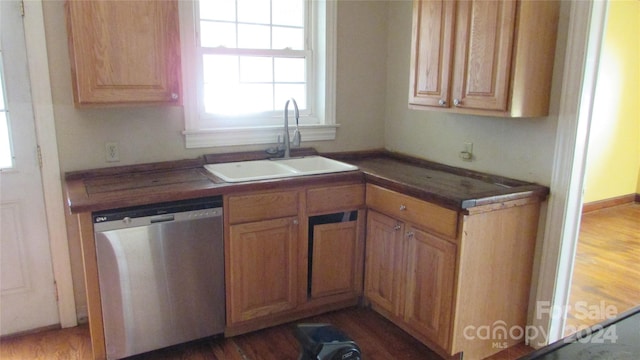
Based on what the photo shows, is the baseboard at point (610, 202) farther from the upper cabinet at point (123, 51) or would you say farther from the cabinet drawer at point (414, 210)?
the upper cabinet at point (123, 51)

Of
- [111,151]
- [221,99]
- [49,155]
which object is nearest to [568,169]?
[221,99]

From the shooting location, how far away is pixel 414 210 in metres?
2.40

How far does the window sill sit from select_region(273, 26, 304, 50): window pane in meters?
0.55

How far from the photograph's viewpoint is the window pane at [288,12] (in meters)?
3.09

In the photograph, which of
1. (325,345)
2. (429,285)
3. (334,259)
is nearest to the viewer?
(325,345)

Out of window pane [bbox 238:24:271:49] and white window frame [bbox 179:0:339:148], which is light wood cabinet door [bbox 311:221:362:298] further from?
window pane [bbox 238:24:271:49]

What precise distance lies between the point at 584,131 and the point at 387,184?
100 centimetres

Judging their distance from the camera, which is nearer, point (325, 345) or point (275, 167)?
point (325, 345)

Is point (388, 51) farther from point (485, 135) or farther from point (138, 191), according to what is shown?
point (138, 191)

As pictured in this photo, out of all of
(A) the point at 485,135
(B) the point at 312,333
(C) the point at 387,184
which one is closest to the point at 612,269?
(A) the point at 485,135

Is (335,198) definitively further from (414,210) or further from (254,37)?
(254,37)

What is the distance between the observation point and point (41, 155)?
8.18 feet

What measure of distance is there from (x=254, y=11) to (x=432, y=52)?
3.87ft

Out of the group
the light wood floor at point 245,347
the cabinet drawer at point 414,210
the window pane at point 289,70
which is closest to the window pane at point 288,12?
the window pane at point 289,70
